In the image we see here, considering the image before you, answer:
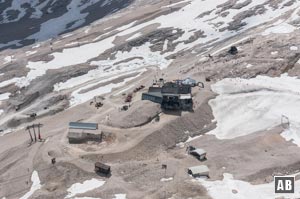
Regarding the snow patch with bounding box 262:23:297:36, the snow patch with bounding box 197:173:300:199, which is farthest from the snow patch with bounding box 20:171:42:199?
the snow patch with bounding box 262:23:297:36

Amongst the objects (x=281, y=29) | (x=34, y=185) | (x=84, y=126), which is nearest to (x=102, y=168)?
(x=34, y=185)

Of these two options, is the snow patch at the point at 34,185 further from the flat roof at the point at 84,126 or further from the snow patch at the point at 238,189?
the snow patch at the point at 238,189

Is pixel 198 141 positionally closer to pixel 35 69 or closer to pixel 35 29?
pixel 35 69

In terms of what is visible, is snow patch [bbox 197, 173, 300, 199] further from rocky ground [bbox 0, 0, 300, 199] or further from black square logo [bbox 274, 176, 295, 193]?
rocky ground [bbox 0, 0, 300, 199]

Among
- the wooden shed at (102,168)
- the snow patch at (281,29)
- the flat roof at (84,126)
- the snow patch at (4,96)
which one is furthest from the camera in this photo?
the snow patch at (281,29)

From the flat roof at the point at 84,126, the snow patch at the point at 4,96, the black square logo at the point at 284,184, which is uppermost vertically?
the flat roof at the point at 84,126

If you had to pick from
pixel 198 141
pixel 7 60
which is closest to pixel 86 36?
pixel 7 60

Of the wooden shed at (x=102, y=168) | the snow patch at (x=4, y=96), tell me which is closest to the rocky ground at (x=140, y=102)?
the wooden shed at (x=102, y=168)

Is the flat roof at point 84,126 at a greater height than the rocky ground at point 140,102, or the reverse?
the flat roof at point 84,126
